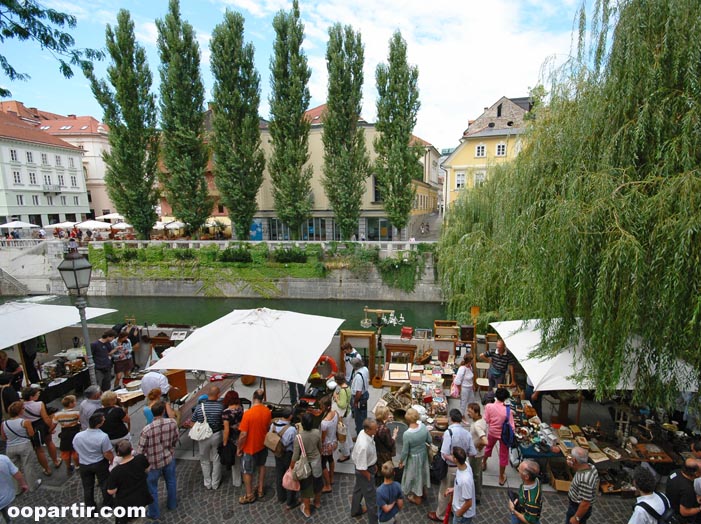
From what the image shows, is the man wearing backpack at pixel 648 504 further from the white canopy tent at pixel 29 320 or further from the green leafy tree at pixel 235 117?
the green leafy tree at pixel 235 117

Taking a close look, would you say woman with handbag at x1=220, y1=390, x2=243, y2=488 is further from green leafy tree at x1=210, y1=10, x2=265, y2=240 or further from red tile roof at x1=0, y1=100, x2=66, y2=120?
red tile roof at x1=0, y1=100, x2=66, y2=120

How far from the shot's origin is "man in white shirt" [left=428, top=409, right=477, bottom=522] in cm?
519

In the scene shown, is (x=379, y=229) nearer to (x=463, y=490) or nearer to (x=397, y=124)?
(x=397, y=124)

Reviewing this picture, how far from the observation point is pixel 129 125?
86.7 feet

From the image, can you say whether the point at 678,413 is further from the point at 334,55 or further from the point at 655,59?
the point at 334,55

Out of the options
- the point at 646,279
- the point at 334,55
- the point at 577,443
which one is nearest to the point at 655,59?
the point at 646,279

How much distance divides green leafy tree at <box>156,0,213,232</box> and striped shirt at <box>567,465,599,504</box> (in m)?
27.2

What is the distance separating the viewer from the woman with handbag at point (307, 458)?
17.3 ft

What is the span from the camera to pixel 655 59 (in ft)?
17.3

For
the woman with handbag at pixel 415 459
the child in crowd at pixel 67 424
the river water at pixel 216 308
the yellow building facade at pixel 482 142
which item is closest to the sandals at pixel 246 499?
the woman with handbag at pixel 415 459

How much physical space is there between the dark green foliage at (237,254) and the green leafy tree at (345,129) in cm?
→ 685

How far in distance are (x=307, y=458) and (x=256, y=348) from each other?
2165mm

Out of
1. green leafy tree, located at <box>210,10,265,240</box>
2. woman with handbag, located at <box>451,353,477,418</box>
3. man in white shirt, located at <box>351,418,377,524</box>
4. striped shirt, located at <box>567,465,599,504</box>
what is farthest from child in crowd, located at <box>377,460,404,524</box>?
green leafy tree, located at <box>210,10,265,240</box>

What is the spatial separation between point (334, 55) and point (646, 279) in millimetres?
25671
